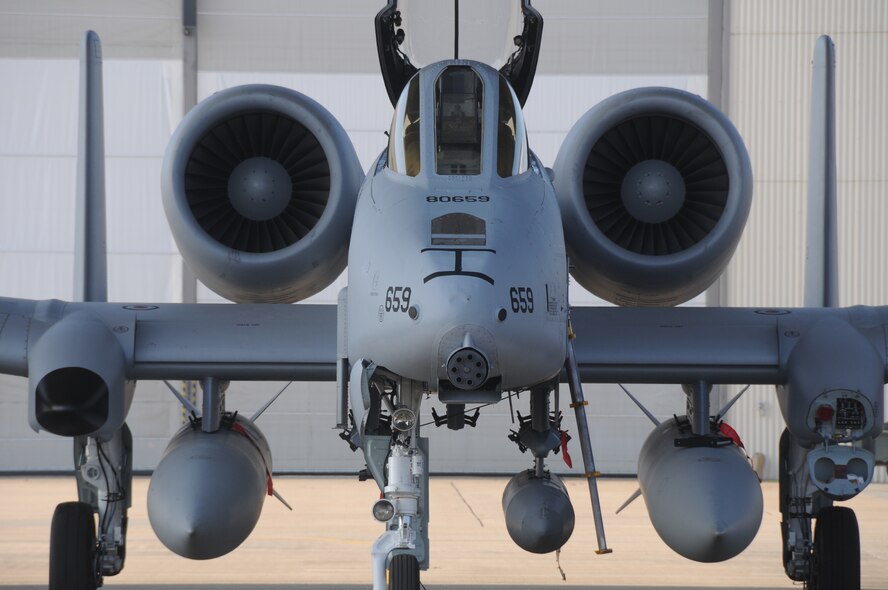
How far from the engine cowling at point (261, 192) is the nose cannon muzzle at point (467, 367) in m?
2.51

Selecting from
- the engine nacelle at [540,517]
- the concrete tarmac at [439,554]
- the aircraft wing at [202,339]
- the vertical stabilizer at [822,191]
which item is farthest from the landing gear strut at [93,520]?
the vertical stabilizer at [822,191]

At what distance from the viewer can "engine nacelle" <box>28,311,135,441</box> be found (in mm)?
5656

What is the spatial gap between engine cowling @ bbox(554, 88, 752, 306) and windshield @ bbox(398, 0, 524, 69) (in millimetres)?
1094

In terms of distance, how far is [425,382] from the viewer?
443 cm

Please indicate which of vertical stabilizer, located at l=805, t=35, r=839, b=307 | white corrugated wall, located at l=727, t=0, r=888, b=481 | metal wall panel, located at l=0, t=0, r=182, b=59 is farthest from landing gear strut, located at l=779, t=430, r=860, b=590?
metal wall panel, located at l=0, t=0, r=182, b=59

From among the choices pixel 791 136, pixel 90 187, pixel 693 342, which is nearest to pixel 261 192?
pixel 90 187

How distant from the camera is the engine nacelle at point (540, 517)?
19.4 ft

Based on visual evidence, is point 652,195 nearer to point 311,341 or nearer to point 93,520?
point 311,341

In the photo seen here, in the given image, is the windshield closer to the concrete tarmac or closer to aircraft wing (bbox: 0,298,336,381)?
aircraft wing (bbox: 0,298,336,381)

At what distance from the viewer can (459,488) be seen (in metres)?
16.2

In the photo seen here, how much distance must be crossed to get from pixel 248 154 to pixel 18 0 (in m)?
11.8

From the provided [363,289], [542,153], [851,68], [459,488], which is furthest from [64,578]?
[851,68]

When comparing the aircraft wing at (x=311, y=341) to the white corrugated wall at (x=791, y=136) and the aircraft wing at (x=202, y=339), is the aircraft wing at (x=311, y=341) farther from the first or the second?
the white corrugated wall at (x=791, y=136)

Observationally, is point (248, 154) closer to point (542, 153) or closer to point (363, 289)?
point (363, 289)
